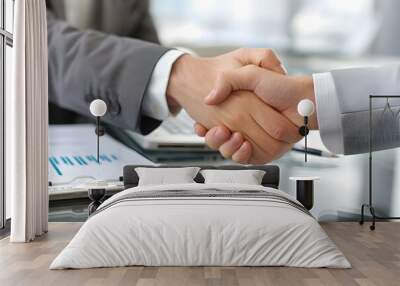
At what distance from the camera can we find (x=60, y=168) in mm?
6219

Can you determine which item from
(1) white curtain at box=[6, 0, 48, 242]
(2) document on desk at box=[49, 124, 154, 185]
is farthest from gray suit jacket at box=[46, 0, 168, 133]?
(1) white curtain at box=[6, 0, 48, 242]

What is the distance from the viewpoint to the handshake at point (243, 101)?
226 inches

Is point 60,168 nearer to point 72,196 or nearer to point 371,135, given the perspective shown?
point 72,196

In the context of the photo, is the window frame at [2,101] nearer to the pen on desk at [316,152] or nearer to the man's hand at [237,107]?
the man's hand at [237,107]

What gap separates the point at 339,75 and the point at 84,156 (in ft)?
9.02

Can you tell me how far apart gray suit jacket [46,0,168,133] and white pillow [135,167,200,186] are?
0.41m

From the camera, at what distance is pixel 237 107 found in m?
5.79

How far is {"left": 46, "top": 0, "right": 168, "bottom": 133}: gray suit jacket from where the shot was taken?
5891mm

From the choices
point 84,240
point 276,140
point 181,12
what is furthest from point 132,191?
point 181,12

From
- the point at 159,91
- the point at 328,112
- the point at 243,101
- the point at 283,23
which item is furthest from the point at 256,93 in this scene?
the point at 283,23

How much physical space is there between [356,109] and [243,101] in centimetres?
112

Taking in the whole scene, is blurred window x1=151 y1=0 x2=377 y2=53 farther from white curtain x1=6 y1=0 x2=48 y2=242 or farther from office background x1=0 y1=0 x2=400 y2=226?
white curtain x1=6 y1=0 x2=48 y2=242

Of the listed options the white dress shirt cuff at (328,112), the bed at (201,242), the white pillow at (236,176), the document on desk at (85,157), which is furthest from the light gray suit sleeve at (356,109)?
the bed at (201,242)

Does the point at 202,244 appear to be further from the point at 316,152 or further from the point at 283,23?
the point at 283,23
